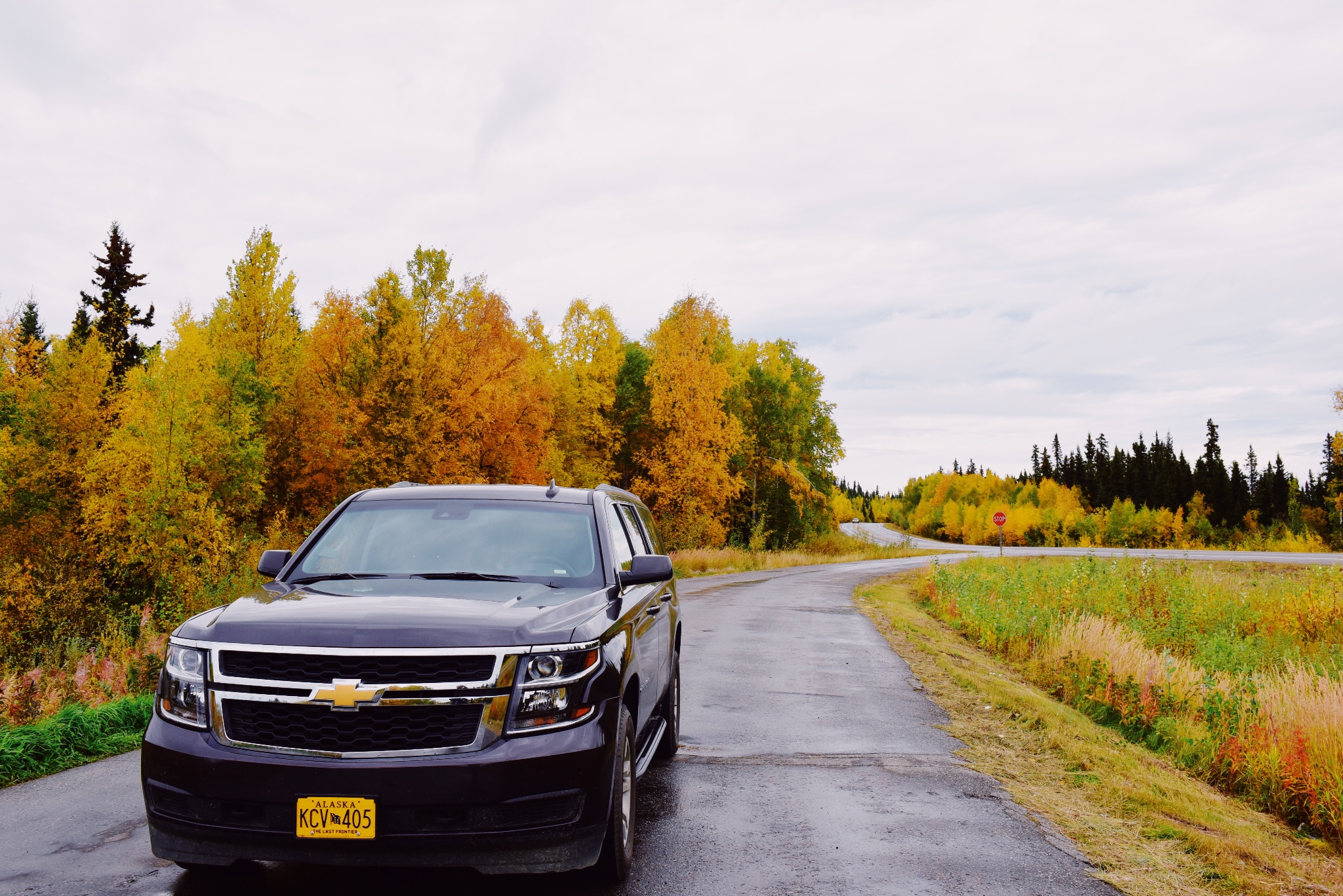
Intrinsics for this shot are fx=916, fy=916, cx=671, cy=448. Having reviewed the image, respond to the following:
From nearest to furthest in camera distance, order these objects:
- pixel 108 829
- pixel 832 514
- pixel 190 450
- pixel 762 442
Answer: pixel 108 829 → pixel 190 450 → pixel 762 442 → pixel 832 514

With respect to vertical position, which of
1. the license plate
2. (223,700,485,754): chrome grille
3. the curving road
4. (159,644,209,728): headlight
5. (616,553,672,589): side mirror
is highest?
(616,553,672,589): side mirror

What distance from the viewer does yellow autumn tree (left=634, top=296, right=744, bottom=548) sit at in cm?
4438

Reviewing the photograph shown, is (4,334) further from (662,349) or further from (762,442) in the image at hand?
(762,442)

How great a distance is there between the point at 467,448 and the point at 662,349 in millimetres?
12666

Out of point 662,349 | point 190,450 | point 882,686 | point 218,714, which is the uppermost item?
point 662,349

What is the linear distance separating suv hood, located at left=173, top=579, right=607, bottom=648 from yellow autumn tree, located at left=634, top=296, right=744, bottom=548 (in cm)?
3793

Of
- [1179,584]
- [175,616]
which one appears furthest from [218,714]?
[1179,584]

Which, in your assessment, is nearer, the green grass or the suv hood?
the suv hood

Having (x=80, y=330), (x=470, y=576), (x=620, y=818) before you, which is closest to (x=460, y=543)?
(x=470, y=576)

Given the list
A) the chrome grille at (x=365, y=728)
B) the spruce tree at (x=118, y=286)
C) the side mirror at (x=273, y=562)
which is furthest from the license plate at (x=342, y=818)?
the spruce tree at (x=118, y=286)

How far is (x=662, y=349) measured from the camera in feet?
154

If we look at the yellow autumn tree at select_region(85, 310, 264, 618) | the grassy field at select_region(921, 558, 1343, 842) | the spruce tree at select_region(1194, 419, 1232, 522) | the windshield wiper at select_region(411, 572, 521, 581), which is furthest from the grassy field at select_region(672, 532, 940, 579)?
the spruce tree at select_region(1194, 419, 1232, 522)

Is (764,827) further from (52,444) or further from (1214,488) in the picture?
(1214,488)

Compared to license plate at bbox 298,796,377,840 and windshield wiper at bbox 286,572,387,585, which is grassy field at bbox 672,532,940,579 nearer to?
windshield wiper at bbox 286,572,387,585
